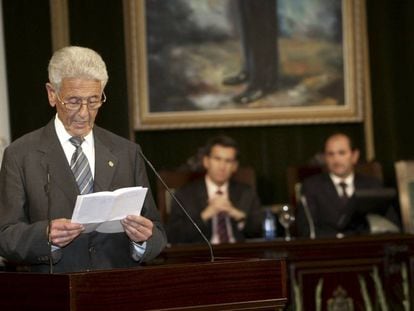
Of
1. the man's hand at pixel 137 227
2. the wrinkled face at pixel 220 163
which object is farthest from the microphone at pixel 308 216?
the man's hand at pixel 137 227

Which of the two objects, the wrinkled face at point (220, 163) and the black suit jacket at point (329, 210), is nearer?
the black suit jacket at point (329, 210)

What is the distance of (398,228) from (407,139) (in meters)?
1.71

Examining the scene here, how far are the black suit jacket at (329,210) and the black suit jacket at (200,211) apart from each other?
32cm

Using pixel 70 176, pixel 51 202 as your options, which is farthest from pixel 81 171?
pixel 51 202

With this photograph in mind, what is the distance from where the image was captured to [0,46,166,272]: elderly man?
147 inches

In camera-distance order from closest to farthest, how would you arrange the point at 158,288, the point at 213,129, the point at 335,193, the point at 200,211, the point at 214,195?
the point at 158,288, the point at 200,211, the point at 214,195, the point at 335,193, the point at 213,129

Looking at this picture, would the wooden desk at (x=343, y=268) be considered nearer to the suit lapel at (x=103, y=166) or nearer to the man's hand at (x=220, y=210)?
the man's hand at (x=220, y=210)

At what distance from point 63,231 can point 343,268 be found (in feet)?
12.8

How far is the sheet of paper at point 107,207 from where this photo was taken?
3516 mm

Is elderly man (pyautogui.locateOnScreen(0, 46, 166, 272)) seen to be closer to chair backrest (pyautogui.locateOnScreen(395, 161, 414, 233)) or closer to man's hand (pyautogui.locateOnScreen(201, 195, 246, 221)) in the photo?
man's hand (pyautogui.locateOnScreen(201, 195, 246, 221))

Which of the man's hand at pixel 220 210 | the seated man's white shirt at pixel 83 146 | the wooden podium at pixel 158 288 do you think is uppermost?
the seated man's white shirt at pixel 83 146

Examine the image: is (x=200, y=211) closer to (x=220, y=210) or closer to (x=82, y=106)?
(x=220, y=210)

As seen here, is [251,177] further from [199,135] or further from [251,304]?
[251,304]

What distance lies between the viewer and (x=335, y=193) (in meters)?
8.01
